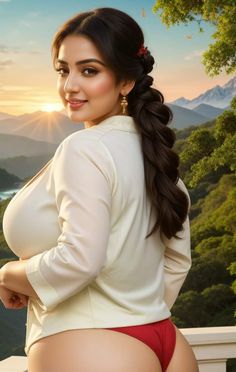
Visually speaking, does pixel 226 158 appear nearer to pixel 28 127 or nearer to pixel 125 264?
pixel 125 264

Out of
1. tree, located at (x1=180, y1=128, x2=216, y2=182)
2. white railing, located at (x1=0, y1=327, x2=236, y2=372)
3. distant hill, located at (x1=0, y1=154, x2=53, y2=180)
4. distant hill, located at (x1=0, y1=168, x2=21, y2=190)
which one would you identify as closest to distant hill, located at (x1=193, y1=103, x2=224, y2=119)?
distant hill, located at (x1=0, y1=154, x2=53, y2=180)

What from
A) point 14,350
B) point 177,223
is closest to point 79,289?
point 177,223

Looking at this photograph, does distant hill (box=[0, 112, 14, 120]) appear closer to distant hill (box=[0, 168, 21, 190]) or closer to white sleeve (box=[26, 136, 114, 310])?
distant hill (box=[0, 168, 21, 190])

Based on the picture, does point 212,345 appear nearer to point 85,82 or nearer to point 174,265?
point 174,265

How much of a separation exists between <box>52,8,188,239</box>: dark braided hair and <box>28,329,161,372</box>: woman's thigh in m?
0.19

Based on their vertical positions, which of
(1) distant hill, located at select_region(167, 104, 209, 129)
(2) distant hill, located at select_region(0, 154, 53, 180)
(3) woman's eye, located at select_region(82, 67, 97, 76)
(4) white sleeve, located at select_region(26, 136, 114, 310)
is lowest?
(2) distant hill, located at select_region(0, 154, 53, 180)

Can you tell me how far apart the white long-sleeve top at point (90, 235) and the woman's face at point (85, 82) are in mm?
42

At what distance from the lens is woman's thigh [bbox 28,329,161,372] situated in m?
1.06

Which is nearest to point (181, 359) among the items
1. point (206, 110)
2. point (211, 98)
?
point (211, 98)

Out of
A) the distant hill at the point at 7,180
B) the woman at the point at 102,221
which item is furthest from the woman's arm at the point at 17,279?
the distant hill at the point at 7,180

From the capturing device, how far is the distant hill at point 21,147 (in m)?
13.3

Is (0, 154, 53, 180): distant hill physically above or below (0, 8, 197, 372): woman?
below

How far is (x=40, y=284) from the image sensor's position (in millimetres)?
1085

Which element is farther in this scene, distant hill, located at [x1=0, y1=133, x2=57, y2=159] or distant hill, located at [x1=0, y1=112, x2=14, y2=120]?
distant hill, located at [x1=0, y1=112, x2=14, y2=120]
